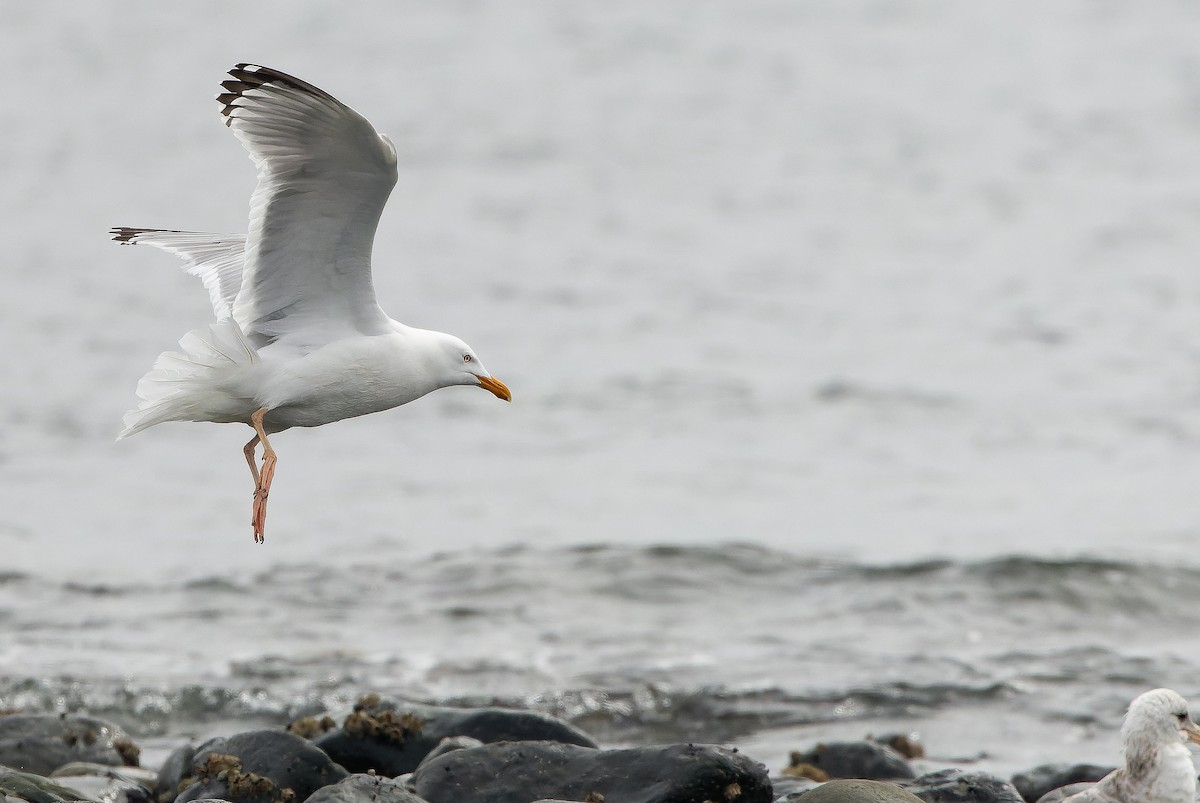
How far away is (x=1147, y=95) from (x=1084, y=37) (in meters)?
3.80

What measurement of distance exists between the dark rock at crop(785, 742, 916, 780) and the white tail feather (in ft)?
11.7

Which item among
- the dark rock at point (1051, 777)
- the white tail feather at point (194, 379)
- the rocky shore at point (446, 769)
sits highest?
the white tail feather at point (194, 379)

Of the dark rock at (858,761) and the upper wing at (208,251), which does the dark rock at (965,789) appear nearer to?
the dark rock at (858,761)

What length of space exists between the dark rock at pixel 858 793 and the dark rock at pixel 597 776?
0.55 m

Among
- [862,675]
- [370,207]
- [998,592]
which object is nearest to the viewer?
[370,207]

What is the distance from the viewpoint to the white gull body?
6691 mm

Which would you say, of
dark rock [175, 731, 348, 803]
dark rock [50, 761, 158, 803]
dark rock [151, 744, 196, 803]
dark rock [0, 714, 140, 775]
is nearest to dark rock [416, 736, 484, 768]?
dark rock [175, 731, 348, 803]

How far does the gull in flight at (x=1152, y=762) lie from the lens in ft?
22.0

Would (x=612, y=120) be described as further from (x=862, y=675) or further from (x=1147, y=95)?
(x=862, y=675)

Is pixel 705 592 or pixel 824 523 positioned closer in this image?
pixel 705 592

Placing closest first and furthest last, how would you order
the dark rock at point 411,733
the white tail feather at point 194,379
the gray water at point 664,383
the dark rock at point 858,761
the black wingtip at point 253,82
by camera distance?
the black wingtip at point 253,82 → the white tail feather at point 194,379 → the dark rock at point 411,733 → the dark rock at point 858,761 → the gray water at point 664,383

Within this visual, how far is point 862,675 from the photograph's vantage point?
11359 millimetres

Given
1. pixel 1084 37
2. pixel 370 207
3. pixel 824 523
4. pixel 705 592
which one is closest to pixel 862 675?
pixel 705 592

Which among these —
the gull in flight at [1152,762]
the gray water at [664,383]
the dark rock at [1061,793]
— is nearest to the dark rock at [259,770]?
the gray water at [664,383]
